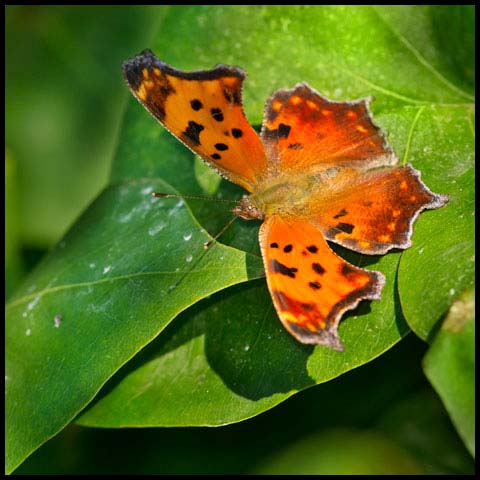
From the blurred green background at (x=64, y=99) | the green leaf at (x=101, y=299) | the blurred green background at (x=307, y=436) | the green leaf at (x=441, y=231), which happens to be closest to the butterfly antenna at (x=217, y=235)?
the green leaf at (x=101, y=299)

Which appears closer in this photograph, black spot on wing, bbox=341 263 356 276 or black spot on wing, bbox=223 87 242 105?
black spot on wing, bbox=341 263 356 276

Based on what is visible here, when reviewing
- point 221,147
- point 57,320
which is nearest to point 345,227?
point 221,147

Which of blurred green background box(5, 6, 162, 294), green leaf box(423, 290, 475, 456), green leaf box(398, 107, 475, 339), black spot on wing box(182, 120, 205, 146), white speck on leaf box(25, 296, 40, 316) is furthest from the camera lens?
blurred green background box(5, 6, 162, 294)

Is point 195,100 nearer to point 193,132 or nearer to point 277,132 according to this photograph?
point 193,132

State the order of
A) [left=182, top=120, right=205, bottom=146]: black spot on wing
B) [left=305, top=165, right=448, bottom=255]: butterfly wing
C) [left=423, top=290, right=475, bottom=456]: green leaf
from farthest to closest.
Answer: [left=182, top=120, right=205, bottom=146]: black spot on wing → [left=305, top=165, right=448, bottom=255]: butterfly wing → [left=423, top=290, right=475, bottom=456]: green leaf

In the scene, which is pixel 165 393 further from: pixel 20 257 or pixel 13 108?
pixel 13 108

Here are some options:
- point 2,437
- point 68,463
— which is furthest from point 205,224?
point 68,463

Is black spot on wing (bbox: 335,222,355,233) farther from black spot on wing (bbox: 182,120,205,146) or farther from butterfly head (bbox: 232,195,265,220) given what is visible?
black spot on wing (bbox: 182,120,205,146)

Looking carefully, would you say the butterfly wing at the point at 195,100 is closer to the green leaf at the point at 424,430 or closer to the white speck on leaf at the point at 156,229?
the white speck on leaf at the point at 156,229

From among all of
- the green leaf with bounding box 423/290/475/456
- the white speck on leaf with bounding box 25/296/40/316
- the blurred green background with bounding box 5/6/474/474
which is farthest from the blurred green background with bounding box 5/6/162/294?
the green leaf with bounding box 423/290/475/456
